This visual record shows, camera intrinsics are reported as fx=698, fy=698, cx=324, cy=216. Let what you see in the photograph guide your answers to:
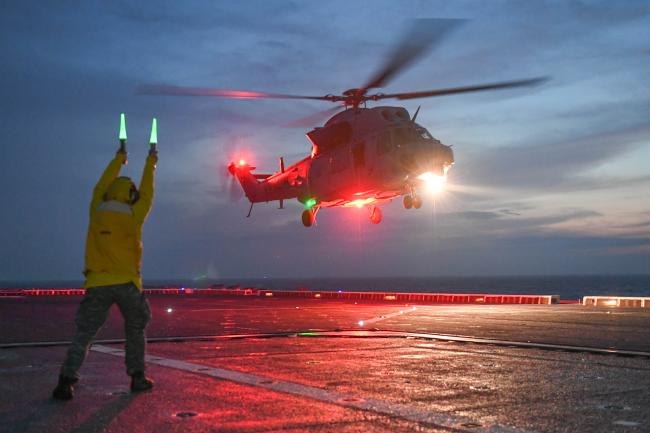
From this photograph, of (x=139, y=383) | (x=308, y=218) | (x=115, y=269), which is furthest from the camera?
(x=308, y=218)

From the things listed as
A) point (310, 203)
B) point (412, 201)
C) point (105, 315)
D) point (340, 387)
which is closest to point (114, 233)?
point (105, 315)

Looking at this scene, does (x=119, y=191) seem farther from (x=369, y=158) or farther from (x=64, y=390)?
(x=369, y=158)

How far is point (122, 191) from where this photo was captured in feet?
23.3

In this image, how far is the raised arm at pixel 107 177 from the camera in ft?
23.4

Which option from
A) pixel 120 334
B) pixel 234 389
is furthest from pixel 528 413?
pixel 120 334

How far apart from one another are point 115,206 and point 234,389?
7.16ft

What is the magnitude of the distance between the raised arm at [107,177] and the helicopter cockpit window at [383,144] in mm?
18972

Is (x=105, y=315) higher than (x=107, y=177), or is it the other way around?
(x=107, y=177)

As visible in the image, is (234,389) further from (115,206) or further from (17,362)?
(17,362)

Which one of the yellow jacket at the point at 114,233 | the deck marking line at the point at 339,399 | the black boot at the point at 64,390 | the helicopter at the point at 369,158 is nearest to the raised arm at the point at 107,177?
the yellow jacket at the point at 114,233

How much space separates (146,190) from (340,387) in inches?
113

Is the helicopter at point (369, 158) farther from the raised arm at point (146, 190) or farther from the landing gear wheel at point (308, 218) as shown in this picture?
the raised arm at point (146, 190)

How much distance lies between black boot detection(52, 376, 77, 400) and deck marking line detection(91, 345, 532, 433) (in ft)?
5.68

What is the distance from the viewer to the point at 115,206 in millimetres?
7012
